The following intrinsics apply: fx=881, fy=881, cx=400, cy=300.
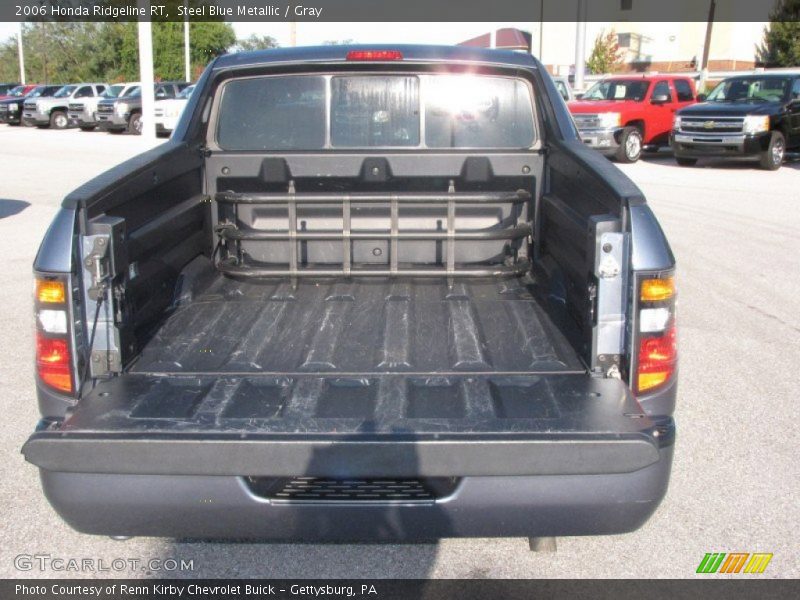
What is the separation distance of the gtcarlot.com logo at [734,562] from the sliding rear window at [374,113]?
225 cm

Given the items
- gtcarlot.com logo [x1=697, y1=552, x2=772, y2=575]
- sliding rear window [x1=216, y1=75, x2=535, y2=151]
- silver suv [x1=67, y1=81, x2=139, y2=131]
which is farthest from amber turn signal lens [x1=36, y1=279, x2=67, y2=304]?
silver suv [x1=67, y1=81, x2=139, y2=131]

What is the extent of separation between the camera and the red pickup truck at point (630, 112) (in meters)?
19.5

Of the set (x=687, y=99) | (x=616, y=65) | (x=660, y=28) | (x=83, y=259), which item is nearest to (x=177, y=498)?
(x=83, y=259)

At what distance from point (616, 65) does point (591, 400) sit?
63.1m

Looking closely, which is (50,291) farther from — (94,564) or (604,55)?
(604,55)

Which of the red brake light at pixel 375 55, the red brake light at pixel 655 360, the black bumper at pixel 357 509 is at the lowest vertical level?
the black bumper at pixel 357 509

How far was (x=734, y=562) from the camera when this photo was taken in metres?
3.55

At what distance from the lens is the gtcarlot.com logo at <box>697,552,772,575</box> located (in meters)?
3.50

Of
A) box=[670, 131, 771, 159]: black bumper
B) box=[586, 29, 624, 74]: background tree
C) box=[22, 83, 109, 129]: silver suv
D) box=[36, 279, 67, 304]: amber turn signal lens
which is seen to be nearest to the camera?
box=[36, 279, 67, 304]: amber turn signal lens

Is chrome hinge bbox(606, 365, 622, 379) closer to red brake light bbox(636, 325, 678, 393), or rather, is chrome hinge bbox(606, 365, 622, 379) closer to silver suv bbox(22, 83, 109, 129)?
red brake light bbox(636, 325, 678, 393)

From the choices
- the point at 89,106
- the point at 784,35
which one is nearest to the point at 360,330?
the point at 89,106

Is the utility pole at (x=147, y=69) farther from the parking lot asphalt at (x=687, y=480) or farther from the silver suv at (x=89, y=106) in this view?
the silver suv at (x=89, y=106)

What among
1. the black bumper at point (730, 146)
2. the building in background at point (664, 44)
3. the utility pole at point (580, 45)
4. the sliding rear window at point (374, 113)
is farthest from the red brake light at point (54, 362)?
the building in background at point (664, 44)

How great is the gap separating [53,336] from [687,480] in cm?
297
